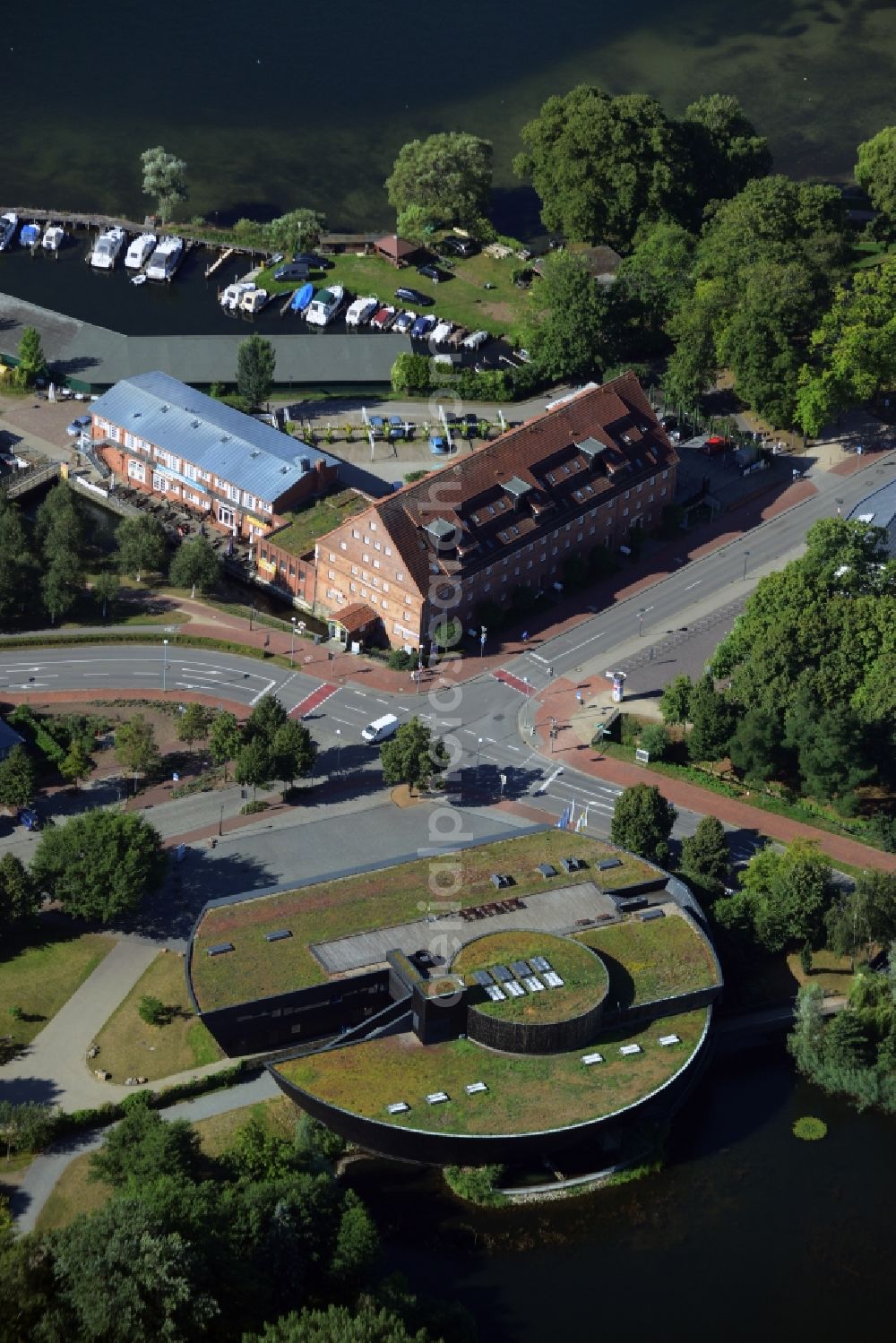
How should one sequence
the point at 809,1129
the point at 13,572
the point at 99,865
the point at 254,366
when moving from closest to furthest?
the point at 809,1129, the point at 99,865, the point at 13,572, the point at 254,366

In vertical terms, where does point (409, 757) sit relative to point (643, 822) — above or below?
above

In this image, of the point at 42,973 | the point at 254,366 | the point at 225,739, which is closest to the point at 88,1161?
the point at 42,973

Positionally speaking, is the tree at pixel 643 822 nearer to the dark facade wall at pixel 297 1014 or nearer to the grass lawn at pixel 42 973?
the dark facade wall at pixel 297 1014

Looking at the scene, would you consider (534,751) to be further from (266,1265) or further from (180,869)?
(266,1265)

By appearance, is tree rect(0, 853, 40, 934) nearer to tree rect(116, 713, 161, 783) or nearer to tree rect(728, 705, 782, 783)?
tree rect(116, 713, 161, 783)

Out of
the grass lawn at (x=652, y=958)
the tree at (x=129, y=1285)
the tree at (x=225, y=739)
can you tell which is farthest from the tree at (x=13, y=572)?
the tree at (x=129, y=1285)

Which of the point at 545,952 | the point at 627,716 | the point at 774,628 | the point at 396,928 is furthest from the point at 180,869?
the point at 774,628

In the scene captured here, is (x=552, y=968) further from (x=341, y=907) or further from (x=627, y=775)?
(x=627, y=775)
